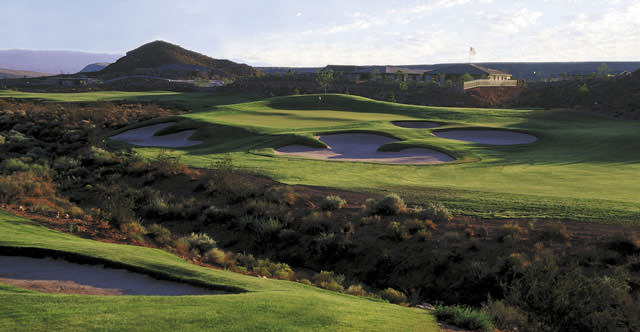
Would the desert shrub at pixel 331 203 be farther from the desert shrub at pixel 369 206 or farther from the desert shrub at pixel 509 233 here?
the desert shrub at pixel 509 233

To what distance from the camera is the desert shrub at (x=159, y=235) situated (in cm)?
1577

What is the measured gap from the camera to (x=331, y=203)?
63.4 feet

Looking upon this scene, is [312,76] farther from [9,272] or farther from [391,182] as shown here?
[9,272]

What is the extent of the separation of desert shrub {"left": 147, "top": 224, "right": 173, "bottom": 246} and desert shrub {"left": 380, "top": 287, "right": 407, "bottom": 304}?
7.61 meters

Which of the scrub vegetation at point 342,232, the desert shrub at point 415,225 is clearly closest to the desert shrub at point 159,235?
the scrub vegetation at point 342,232

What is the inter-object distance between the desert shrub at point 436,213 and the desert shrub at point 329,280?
4896 millimetres

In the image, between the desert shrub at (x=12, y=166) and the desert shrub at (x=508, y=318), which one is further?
the desert shrub at (x=12, y=166)

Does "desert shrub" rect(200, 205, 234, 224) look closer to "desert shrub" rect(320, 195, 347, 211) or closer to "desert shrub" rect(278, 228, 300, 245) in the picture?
"desert shrub" rect(278, 228, 300, 245)

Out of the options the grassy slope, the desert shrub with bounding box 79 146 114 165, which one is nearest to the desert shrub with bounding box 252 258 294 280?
the grassy slope

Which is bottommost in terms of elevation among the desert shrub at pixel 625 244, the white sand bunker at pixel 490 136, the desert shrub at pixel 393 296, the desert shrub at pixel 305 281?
the desert shrub at pixel 393 296

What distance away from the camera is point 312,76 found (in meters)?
130

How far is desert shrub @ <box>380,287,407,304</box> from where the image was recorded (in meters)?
12.4

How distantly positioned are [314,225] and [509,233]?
6.85 meters

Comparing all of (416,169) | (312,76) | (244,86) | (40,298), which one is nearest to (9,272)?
(40,298)
